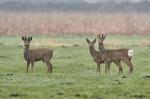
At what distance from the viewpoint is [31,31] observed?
222 ft

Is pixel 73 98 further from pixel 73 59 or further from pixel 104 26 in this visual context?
pixel 104 26

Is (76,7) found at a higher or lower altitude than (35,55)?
higher

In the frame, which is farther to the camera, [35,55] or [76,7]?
[76,7]

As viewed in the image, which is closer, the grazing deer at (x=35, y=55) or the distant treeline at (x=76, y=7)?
the grazing deer at (x=35, y=55)

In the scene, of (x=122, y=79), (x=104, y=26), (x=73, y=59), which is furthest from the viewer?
(x=104, y=26)

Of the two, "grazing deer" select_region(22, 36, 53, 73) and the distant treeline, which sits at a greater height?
the distant treeline

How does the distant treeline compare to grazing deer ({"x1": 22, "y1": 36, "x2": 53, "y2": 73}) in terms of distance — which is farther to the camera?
the distant treeline

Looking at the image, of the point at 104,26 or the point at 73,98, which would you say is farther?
the point at 104,26

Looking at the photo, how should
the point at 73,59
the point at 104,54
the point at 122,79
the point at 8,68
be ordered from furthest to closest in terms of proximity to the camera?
the point at 73,59 → the point at 8,68 → the point at 104,54 → the point at 122,79

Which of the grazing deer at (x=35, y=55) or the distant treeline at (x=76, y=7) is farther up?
the distant treeline at (x=76, y=7)

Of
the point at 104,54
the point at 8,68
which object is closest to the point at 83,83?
the point at 104,54

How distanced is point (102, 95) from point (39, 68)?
513 inches

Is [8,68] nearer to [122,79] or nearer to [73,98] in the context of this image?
[122,79]

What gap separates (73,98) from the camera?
21.0m
